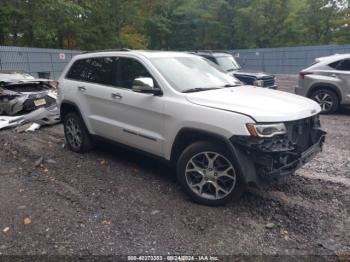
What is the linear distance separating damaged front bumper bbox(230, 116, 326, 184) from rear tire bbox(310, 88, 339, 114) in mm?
6164

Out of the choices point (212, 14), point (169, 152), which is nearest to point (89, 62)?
point (169, 152)

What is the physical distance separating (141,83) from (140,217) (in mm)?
1701

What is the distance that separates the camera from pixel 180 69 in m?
4.74

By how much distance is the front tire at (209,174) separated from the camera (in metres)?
3.84

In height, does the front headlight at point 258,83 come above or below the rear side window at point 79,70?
below

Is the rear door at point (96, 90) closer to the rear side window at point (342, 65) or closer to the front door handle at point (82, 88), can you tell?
the front door handle at point (82, 88)

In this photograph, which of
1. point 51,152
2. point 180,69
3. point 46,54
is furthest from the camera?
point 46,54

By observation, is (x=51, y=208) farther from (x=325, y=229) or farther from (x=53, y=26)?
(x=53, y=26)

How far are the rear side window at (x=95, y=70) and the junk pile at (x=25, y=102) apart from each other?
10.3 feet

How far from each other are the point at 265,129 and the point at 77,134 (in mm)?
3739

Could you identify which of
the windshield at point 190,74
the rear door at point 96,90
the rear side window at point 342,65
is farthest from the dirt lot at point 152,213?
the rear side window at point 342,65

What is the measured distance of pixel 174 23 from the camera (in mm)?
43375

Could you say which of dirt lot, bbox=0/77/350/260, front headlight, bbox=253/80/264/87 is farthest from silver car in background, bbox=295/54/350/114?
dirt lot, bbox=0/77/350/260

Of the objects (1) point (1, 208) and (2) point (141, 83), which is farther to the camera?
(2) point (141, 83)
